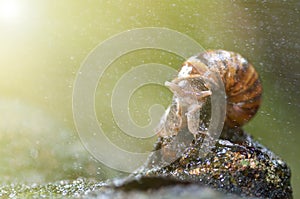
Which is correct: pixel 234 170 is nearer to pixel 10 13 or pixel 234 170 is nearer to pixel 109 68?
pixel 109 68

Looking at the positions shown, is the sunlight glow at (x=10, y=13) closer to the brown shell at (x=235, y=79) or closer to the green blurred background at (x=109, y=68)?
the green blurred background at (x=109, y=68)

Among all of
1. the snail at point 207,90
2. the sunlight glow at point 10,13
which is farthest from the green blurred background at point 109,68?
the snail at point 207,90

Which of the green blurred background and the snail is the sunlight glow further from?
the snail

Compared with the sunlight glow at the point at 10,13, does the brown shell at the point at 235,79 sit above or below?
below

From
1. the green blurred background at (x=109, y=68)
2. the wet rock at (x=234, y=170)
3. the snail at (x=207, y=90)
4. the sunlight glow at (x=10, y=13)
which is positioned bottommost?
the wet rock at (x=234, y=170)

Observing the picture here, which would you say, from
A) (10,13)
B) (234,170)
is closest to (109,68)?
(10,13)

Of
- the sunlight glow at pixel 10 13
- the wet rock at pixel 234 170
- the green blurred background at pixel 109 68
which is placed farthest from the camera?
the sunlight glow at pixel 10 13
